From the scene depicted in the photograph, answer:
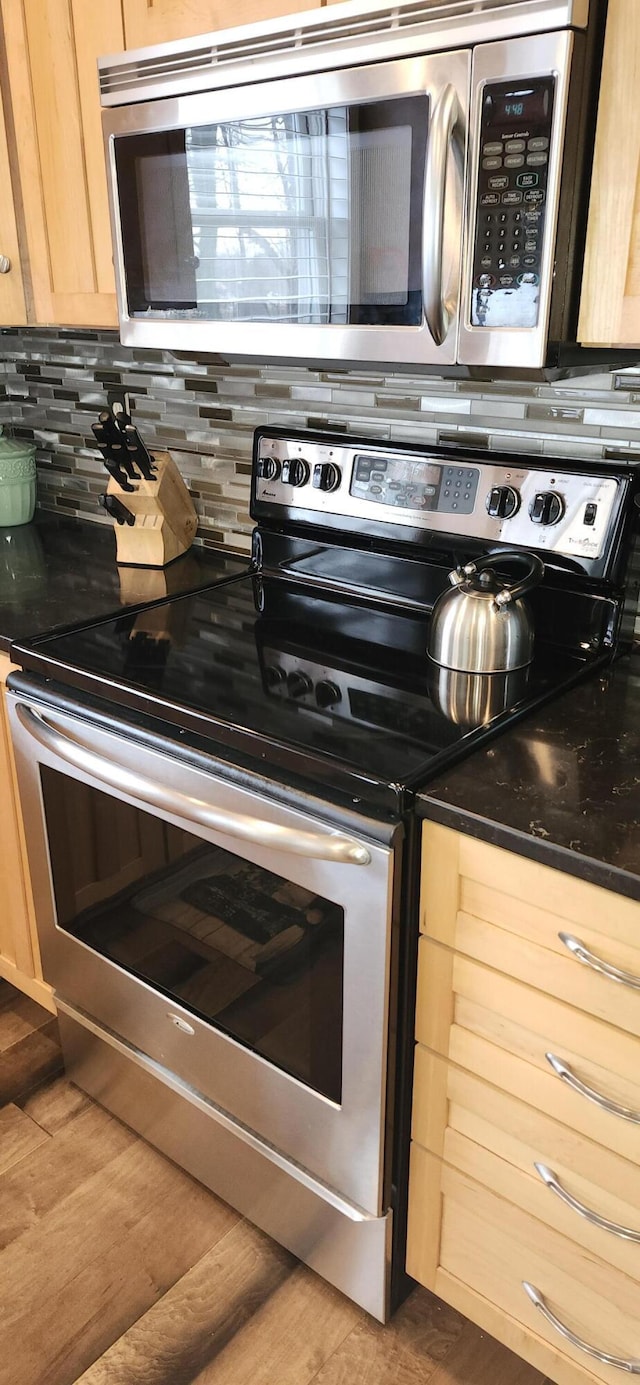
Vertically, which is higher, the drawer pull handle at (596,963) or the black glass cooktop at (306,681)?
the black glass cooktop at (306,681)

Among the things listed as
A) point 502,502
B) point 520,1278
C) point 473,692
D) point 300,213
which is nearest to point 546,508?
point 502,502

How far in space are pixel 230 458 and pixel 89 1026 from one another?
43.2 inches

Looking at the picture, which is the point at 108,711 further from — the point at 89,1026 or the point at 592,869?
the point at 592,869

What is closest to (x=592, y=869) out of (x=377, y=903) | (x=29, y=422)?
(x=377, y=903)

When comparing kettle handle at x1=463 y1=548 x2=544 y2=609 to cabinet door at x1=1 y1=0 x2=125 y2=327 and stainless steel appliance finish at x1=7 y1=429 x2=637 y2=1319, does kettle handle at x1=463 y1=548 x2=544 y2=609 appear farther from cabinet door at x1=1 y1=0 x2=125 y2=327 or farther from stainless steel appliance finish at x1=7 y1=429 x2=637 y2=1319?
cabinet door at x1=1 y1=0 x2=125 y2=327

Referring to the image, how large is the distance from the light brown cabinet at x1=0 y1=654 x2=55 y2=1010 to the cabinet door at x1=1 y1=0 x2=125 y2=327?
2.37ft

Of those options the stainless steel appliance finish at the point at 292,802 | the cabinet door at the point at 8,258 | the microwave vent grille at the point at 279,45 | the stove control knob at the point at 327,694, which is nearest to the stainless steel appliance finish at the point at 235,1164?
the stainless steel appliance finish at the point at 292,802

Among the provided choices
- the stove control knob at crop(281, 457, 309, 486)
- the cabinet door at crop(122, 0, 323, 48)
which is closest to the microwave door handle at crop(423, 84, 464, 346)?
the cabinet door at crop(122, 0, 323, 48)

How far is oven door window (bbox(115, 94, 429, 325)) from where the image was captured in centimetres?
119

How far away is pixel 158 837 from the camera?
1.43 m

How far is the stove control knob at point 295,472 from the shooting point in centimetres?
172

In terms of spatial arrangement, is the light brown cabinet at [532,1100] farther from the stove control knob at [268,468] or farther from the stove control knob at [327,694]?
the stove control knob at [268,468]

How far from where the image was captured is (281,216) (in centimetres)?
130

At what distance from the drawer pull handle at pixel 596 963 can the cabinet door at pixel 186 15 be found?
3.74ft
